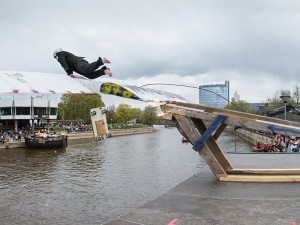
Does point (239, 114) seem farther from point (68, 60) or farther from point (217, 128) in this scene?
point (68, 60)

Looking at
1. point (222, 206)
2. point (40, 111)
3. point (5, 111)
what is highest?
point (40, 111)

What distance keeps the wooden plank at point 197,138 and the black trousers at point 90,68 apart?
26.7ft

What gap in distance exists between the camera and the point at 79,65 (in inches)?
271

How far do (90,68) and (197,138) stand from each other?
8521 millimetres

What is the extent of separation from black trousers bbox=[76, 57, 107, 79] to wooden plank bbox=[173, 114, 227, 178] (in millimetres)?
8144

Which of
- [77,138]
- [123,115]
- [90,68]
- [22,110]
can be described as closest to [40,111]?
[22,110]

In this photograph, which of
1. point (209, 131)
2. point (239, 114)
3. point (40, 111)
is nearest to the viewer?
point (239, 114)

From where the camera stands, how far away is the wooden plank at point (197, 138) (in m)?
14.5

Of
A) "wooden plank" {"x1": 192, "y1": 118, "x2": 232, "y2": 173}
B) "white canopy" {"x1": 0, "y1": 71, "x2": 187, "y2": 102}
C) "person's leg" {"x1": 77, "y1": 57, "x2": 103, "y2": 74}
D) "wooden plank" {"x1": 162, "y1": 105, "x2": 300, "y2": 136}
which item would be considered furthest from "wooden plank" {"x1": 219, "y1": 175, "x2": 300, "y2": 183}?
"person's leg" {"x1": 77, "y1": 57, "x2": 103, "y2": 74}

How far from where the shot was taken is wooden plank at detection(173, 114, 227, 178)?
14.5 m

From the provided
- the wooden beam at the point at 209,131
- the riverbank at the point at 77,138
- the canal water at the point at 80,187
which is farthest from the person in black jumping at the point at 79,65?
the riverbank at the point at 77,138

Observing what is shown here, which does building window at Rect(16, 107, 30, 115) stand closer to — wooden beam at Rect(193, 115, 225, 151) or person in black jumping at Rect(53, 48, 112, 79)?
wooden beam at Rect(193, 115, 225, 151)

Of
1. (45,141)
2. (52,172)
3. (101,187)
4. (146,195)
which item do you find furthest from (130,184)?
(45,141)

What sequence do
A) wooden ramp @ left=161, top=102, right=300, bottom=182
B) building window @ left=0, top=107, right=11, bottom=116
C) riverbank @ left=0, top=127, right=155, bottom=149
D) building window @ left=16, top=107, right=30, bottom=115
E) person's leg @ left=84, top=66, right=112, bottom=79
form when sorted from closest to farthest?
person's leg @ left=84, top=66, right=112, bottom=79 < wooden ramp @ left=161, top=102, right=300, bottom=182 < riverbank @ left=0, top=127, right=155, bottom=149 < building window @ left=0, top=107, right=11, bottom=116 < building window @ left=16, top=107, right=30, bottom=115
